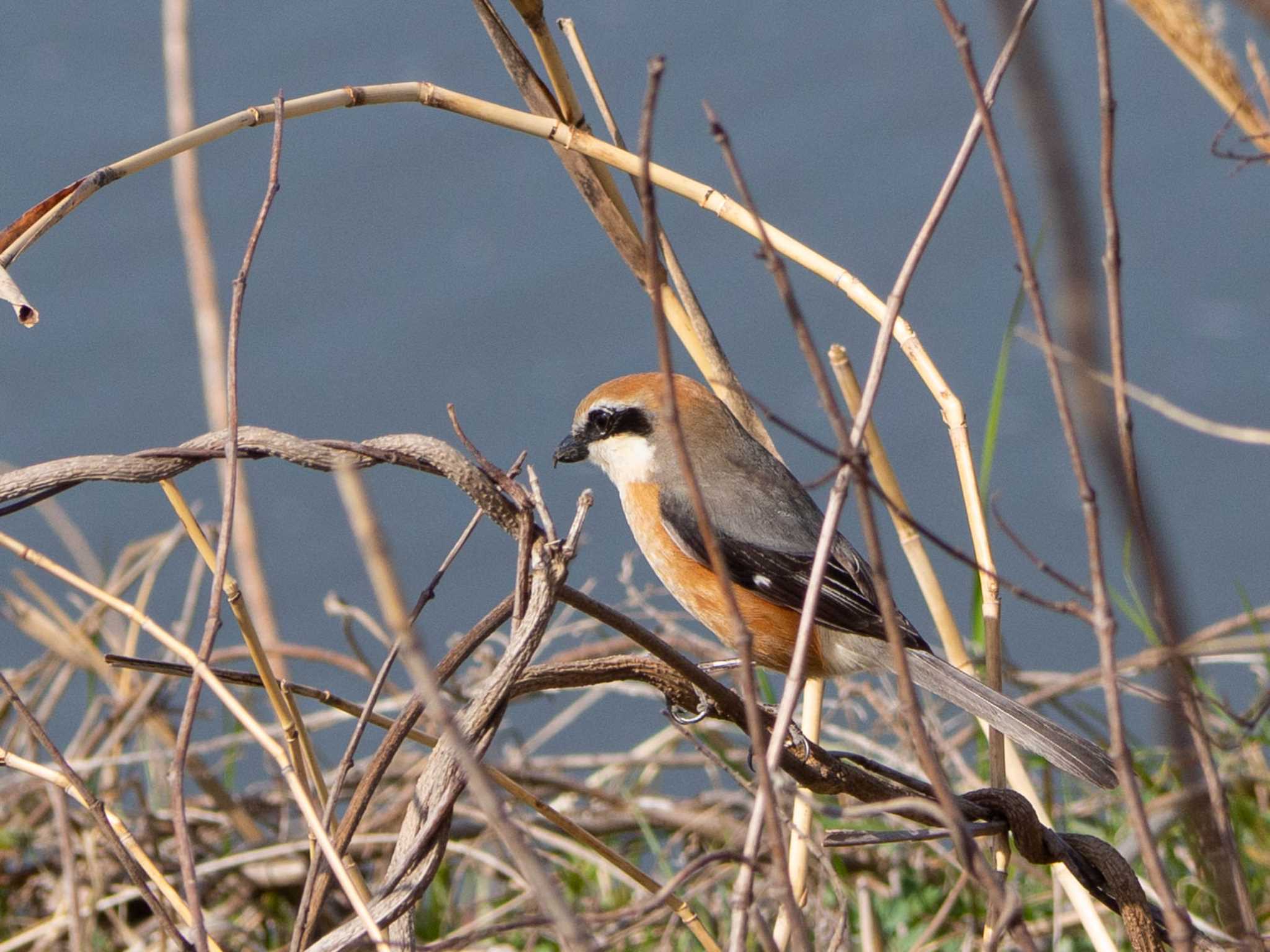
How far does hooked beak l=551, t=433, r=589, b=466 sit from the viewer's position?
3.22m

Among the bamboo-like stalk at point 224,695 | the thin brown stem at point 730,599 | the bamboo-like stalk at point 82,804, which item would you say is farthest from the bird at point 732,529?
the thin brown stem at point 730,599

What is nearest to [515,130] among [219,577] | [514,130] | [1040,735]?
[514,130]

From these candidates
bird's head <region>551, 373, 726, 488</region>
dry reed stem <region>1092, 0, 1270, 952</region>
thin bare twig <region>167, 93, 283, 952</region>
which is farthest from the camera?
bird's head <region>551, 373, 726, 488</region>

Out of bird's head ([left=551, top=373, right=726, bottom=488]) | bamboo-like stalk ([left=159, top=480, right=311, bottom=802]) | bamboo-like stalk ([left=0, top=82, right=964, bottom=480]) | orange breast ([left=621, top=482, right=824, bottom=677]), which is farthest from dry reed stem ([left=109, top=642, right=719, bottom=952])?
bird's head ([left=551, top=373, right=726, bottom=488])

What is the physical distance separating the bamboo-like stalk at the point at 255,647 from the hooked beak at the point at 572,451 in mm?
1565

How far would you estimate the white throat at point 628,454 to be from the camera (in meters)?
3.21

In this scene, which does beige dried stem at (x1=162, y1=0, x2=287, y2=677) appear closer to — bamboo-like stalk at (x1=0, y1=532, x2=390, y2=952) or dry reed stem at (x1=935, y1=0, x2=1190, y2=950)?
bamboo-like stalk at (x1=0, y1=532, x2=390, y2=952)

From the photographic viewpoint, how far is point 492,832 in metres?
3.22

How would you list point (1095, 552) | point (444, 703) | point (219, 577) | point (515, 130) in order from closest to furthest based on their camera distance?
point (444, 703), point (1095, 552), point (219, 577), point (515, 130)

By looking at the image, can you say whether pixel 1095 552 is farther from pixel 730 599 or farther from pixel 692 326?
pixel 692 326

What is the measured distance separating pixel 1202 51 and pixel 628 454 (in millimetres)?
1664

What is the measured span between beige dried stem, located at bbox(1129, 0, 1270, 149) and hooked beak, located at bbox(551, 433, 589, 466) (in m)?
1.64

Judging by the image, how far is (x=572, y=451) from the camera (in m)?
3.23

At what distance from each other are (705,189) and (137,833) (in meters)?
2.37
